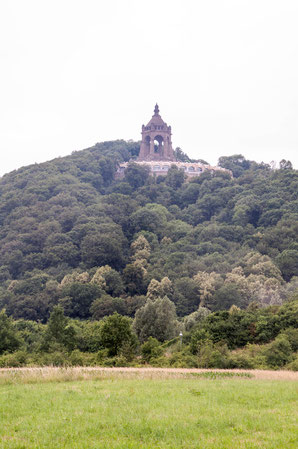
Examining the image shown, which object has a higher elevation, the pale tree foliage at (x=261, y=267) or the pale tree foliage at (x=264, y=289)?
the pale tree foliage at (x=261, y=267)

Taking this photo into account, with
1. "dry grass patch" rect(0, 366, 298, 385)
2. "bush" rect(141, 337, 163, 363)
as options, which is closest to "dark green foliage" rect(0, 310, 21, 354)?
"bush" rect(141, 337, 163, 363)

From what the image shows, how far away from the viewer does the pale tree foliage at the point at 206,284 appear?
64188 millimetres

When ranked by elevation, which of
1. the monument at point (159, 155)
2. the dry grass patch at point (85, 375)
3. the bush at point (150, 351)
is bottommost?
the bush at point (150, 351)

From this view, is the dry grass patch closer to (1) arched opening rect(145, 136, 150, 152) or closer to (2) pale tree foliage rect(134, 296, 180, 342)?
(2) pale tree foliage rect(134, 296, 180, 342)

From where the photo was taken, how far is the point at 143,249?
82000 mm

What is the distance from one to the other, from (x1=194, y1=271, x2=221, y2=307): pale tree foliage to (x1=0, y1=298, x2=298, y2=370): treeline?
12810 mm

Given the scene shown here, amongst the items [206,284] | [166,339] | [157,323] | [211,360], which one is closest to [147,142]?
[206,284]

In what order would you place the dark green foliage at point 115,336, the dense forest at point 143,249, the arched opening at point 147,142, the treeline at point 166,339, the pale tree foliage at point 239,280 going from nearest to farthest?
the treeline at point 166,339
the dark green foliage at point 115,336
the dense forest at point 143,249
the pale tree foliage at point 239,280
the arched opening at point 147,142

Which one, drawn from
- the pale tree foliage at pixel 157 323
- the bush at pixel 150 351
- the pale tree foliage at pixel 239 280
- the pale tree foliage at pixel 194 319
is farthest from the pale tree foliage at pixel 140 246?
the bush at pixel 150 351

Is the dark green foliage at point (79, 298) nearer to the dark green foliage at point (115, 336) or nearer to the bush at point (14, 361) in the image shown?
the dark green foliage at point (115, 336)

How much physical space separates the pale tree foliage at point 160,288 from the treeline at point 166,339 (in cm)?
1526

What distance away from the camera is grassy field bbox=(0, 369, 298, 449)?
1019cm

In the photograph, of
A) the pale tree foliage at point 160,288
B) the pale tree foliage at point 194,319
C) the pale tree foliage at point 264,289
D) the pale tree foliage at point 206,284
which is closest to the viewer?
the pale tree foliage at point 194,319

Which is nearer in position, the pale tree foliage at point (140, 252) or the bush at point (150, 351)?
the bush at point (150, 351)
